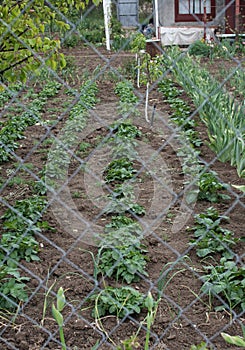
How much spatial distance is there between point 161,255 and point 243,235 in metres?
0.54

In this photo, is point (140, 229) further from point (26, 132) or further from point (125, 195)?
point (26, 132)

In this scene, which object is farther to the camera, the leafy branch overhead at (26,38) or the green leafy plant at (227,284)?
the leafy branch overhead at (26,38)

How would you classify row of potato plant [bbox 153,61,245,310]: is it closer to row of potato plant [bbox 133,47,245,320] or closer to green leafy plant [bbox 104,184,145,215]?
row of potato plant [bbox 133,47,245,320]

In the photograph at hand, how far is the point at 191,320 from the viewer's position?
2.71 metres

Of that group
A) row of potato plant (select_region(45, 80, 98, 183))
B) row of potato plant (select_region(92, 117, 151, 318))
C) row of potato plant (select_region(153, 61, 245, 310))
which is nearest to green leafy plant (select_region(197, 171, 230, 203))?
row of potato plant (select_region(153, 61, 245, 310))

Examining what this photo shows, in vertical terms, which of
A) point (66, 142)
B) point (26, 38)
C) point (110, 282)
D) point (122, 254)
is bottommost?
point (66, 142)

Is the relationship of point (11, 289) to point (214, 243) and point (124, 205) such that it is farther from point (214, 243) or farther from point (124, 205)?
point (124, 205)

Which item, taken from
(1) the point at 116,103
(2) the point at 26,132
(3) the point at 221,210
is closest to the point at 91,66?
(1) the point at 116,103

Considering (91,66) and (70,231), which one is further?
(91,66)

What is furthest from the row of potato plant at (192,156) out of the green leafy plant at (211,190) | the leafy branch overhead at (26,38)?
the leafy branch overhead at (26,38)

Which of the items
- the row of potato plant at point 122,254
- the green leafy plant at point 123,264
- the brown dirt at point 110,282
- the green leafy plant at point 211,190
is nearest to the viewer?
the brown dirt at point 110,282

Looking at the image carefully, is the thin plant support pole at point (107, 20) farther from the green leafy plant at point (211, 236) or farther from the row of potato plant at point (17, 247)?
the green leafy plant at point (211, 236)

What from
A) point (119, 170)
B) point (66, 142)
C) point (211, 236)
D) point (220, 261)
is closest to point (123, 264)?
point (220, 261)

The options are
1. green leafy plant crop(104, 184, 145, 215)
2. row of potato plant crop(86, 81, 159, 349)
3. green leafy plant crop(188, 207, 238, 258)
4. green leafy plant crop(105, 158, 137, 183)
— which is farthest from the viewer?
green leafy plant crop(105, 158, 137, 183)
